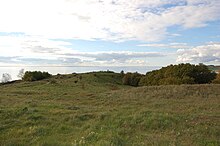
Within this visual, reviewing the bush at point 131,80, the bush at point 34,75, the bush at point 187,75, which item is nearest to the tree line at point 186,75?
the bush at point 187,75

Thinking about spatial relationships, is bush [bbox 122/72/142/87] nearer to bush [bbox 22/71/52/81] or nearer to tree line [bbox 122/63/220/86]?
tree line [bbox 122/63/220/86]

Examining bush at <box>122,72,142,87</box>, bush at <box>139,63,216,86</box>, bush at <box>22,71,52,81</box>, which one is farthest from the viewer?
bush at <box>22,71,52,81</box>

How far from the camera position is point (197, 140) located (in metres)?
9.52

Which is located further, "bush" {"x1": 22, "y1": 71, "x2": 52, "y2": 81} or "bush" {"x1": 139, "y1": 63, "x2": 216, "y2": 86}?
"bush" {"x1": 22, "y1": 71, "x2": 52, "y2": 81}

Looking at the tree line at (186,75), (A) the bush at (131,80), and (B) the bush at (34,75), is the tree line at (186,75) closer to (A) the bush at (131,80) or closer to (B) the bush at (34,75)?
(A) the bush at (131,80)

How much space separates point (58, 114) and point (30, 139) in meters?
5.18

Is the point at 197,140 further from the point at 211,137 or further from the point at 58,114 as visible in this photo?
the point at 58,114

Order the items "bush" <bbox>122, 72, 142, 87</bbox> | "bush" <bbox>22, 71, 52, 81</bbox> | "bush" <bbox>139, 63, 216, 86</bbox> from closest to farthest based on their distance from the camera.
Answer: "bush" <bbox>139, 63, 216, 86</bbox>, "bush" <bbox>122, 72, 142, 87</bbox>, "bush" <bbox>22, 71, 52, 81</bbox>

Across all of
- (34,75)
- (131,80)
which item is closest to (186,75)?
(131,80)

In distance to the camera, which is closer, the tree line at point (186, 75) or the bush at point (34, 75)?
the tree line at point (186, 75)

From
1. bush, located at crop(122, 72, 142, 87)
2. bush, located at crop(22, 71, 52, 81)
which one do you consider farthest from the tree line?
bush, located at crop(22, 71, 52, 81)

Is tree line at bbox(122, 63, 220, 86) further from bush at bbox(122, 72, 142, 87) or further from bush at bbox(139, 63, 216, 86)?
bush at bbox(122, 72, 142, 87)

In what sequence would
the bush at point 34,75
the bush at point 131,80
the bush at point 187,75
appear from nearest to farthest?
1. the bush at point 187,75
2. the bush at point 131,80
3. the bush at point 34,75

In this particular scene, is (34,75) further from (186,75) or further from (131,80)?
(186,75)
